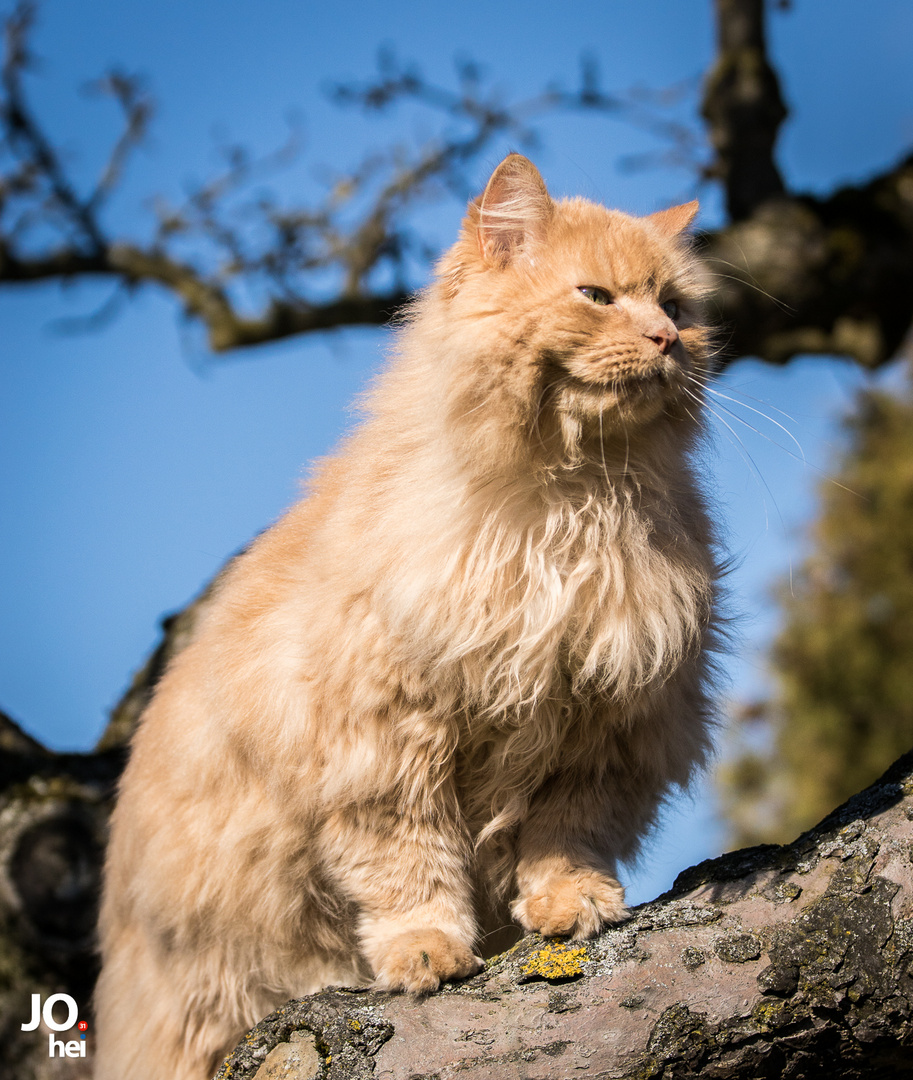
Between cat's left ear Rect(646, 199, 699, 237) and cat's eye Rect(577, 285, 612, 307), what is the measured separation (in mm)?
468

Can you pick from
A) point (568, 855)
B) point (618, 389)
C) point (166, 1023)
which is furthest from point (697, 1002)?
point (166, 1023)

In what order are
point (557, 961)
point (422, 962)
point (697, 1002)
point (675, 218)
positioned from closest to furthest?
point (697, 1002) < point (557, 961) < point (422, 962) < point (675, 218)

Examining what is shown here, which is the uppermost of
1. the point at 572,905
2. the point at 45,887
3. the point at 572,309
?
the point at 572,309

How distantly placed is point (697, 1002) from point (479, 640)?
0.86m

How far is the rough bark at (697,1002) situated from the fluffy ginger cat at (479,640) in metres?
0.17

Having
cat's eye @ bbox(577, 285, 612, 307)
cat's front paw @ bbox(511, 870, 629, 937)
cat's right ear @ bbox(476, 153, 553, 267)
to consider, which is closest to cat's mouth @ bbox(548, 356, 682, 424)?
cat's eye @ bbox(577, 285, 612, 307)

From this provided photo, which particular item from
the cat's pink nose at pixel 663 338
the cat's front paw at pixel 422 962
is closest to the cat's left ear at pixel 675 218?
the cat's pink nose at pixel 663 338

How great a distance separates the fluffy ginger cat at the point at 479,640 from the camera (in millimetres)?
2270

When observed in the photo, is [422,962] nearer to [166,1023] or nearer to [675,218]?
[166,1023]

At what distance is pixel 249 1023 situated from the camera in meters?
2.85

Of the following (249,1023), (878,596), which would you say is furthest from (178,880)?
(878,596)

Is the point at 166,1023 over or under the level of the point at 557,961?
over

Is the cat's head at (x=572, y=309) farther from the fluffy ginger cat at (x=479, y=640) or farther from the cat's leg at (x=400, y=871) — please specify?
the cat's leg at (x=400, y=871)

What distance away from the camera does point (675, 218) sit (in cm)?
275
